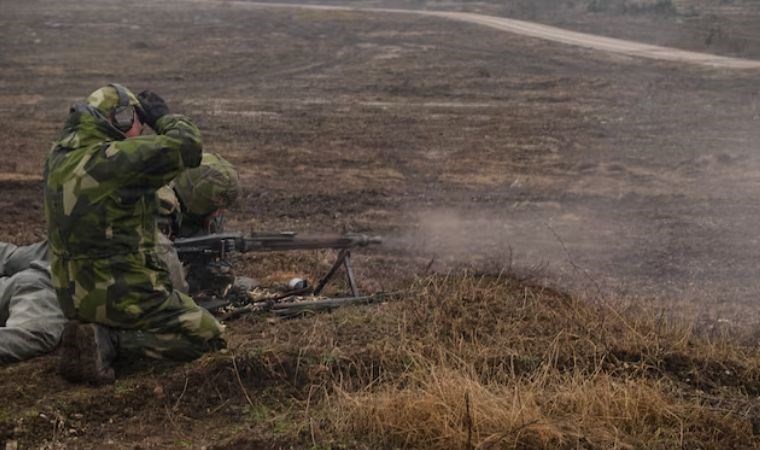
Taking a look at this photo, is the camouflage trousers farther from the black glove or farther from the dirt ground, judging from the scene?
the black glove

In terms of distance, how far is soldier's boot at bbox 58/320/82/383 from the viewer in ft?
15.6

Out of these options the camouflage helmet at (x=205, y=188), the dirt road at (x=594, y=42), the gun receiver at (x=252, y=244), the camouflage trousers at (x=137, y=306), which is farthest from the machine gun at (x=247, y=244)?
the dirt road at (x=594, y=42)

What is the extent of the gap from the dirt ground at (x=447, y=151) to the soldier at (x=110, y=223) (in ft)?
1.08

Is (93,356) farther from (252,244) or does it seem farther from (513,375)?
(513,375)

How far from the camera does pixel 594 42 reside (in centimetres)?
2919

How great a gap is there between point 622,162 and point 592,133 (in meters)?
2.28

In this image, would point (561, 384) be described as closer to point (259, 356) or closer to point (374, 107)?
point (259, 356)

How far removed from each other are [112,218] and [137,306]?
1.72 feet

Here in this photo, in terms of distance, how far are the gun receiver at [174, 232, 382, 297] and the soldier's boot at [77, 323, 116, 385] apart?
1.43 metres

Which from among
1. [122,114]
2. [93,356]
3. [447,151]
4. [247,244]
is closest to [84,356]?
[93,356]

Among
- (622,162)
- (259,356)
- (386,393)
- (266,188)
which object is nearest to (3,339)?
(259,356)

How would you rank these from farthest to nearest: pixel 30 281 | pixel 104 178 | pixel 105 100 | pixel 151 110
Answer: pixel 30 281 < pixel 151 110 < pixel 105 100 < pixel 104 178

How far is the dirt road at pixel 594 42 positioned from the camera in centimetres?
2455

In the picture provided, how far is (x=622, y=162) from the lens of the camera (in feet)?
44.8
